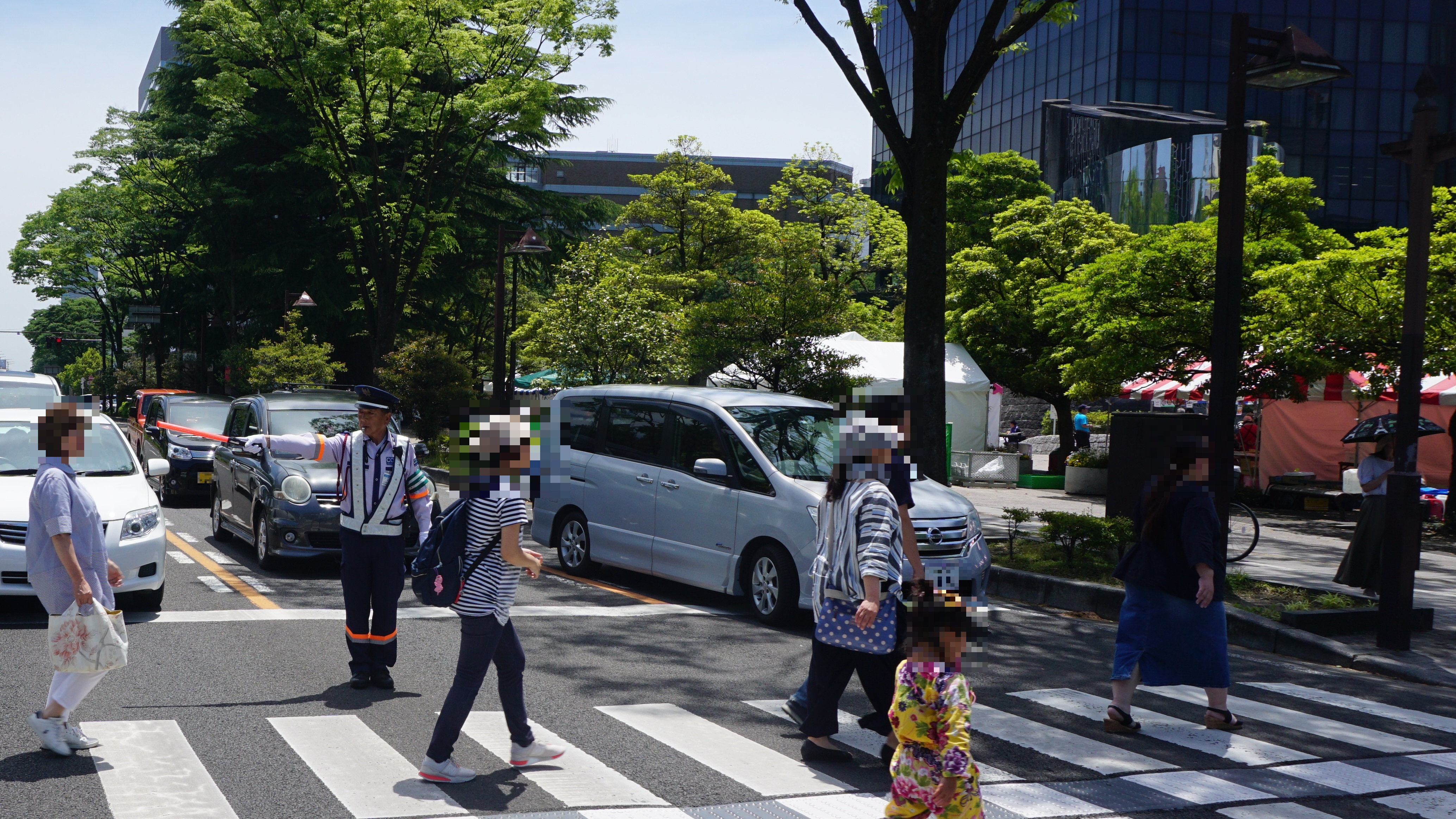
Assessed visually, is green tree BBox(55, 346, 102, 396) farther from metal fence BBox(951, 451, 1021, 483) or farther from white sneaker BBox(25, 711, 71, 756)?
white sneaker BBox(25, 711, 71, 756)

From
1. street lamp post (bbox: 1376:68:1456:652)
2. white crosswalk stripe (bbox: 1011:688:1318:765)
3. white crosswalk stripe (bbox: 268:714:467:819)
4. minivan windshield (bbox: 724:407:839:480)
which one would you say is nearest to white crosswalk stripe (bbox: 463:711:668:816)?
white crosswalk stripe (bbox: 268:714:467:819)

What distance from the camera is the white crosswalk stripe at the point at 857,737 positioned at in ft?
18.1

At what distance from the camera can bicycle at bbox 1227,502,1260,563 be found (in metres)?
13.5

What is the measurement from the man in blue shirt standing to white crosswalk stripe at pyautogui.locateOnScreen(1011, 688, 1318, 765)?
24.4m

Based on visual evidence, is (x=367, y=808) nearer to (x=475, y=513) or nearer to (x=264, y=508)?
(x=475, y=513)

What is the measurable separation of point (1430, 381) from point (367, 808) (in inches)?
886

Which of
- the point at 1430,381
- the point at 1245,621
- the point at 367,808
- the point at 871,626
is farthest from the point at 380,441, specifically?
the point at 1430,381

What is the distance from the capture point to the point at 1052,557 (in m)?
12.6

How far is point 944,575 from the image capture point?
8.40m

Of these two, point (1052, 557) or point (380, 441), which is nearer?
point (380, 441)

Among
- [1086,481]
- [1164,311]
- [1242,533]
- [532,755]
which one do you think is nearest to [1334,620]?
[1242,533]

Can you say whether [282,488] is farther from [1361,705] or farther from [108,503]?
[1361,705]

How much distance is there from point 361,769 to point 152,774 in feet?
2.84

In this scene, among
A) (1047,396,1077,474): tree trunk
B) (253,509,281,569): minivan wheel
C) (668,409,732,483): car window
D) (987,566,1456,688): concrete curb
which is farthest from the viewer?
(1047,396,1077,474): tree trunk
